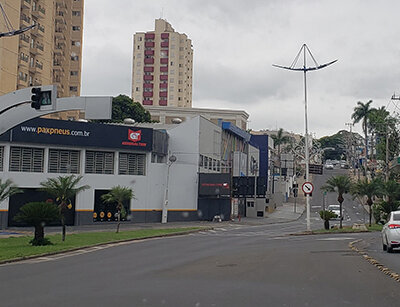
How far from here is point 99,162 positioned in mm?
47562

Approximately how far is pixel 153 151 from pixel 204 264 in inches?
1368

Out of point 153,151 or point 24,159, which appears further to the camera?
point 153,151

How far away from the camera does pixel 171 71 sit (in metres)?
128

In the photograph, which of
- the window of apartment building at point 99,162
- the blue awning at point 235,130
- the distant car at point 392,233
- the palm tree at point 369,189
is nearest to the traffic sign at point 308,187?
the palm tree at point 369,189

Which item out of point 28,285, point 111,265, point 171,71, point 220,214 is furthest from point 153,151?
point 171,71

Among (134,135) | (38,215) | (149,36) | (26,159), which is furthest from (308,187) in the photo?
(149,36)

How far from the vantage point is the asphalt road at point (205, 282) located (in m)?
9.67

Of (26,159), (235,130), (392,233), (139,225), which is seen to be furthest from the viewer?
(235,130)

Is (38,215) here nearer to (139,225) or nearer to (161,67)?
(139,225)

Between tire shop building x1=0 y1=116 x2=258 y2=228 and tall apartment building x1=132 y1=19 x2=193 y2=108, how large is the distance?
225 feet

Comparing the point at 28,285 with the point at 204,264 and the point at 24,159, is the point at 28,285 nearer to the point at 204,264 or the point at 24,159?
the point at 204,264

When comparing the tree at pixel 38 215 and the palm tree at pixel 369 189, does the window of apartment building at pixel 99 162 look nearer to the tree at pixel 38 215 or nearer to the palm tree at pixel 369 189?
the palm tree at pixel 369 189

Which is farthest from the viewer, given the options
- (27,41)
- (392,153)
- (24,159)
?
(392,153)

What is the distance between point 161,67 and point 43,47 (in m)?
57.2
